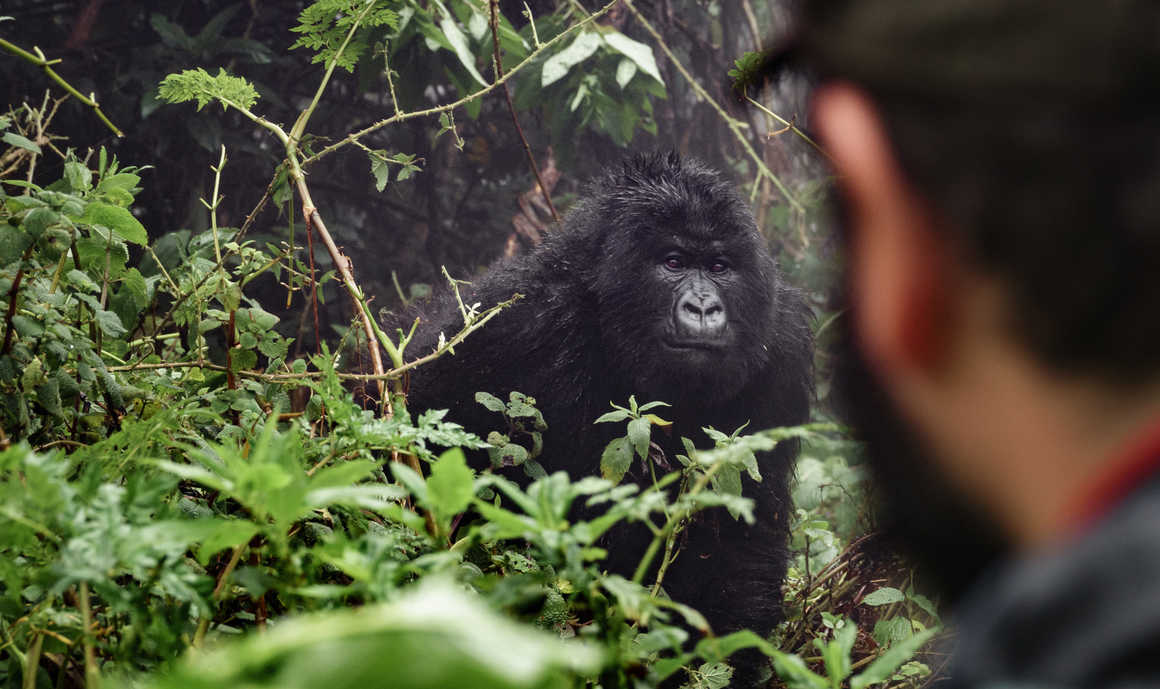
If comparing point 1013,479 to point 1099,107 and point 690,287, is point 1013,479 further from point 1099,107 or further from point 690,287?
point 690,287

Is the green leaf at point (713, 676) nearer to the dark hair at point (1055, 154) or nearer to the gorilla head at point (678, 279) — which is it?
the gorilla head at point (678, 279)

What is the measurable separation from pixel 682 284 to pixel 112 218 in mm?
1729

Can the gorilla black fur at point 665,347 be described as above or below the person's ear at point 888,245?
below

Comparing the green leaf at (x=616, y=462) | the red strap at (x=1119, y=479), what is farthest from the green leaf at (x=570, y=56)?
the red strap at (x=1119, y=479)

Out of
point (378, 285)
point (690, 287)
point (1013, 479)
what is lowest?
point (378, 285)

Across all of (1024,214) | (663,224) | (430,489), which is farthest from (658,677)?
(663,224)

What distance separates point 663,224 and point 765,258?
34 cm

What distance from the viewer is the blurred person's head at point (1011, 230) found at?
593 mm

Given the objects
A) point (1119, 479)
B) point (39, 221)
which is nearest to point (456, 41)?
point (39, 221)

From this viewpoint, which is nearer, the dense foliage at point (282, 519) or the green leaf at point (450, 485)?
the dense foliage at point (282, 519)

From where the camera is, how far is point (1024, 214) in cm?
61

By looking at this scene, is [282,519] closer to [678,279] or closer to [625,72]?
[678,279]

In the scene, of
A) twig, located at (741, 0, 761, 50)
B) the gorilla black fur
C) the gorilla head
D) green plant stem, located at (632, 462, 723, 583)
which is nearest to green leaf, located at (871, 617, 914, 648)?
the gorilla black fur

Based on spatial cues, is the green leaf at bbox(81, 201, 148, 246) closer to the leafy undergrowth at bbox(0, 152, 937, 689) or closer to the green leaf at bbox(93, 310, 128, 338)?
the leafy undergrowth at bbox(0, 152, 937, 689)
